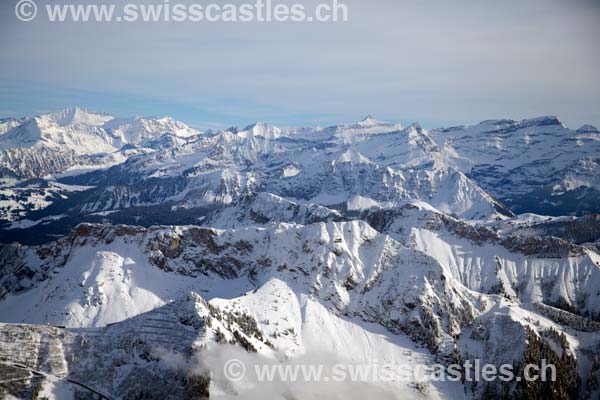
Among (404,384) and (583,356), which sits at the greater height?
(583,356)

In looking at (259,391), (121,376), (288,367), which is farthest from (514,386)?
(121,376)

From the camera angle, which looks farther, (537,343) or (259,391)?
(537,343)

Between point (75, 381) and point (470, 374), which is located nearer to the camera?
point (75, 381)

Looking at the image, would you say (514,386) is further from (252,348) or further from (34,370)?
(34,370)

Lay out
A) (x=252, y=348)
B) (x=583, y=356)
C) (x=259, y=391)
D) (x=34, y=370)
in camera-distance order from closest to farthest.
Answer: (x=34, y=370) → (x=259, y=391) → (x=252, y=348) → (x=583, y=356)

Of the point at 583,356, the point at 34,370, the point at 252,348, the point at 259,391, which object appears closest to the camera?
the point at 34,370

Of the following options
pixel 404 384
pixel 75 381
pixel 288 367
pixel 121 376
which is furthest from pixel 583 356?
pixel 75 381

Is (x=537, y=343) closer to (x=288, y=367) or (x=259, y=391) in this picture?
(x=288, y=367)

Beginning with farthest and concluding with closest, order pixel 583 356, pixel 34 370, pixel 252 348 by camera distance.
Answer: pixel 583 356 → pixel 252 348 → pixel 34 370

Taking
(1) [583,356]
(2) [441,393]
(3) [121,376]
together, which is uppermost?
(3) [121,376]
